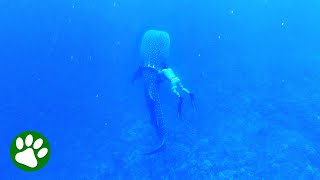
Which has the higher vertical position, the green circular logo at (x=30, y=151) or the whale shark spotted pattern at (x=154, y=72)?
the whale shark spotted pattern at (x=154, y=72)

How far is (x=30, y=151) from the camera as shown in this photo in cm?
518

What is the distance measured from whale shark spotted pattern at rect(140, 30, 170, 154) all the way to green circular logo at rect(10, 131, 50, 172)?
4.03m

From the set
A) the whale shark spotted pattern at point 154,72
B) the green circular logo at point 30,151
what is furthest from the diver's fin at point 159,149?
the green circular logo at point 30,151

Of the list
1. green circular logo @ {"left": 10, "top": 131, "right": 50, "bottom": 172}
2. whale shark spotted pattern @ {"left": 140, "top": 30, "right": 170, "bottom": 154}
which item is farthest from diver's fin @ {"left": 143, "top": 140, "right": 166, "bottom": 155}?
green circular logo @ {"left": 10, "top": 131, "right": 50, "bottom": 172}

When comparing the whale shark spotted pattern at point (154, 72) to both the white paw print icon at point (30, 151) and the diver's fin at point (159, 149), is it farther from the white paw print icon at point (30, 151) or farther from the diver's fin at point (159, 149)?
the white paw print icon at point (30, 151)

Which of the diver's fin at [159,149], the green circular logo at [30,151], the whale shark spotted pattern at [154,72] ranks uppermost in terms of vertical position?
the whale shark spotted pattern at [154,72]

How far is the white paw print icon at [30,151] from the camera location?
5.14 m

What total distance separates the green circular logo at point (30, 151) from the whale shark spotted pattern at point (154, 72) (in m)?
4.03

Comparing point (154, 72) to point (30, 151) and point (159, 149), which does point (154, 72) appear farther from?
point (30, 151)

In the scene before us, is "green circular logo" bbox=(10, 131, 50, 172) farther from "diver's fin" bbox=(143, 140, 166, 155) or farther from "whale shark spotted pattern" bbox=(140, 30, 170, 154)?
"diver's fin" bbox=(143, 140, 166, 155)

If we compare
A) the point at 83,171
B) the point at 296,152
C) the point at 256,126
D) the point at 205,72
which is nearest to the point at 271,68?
the point at 205,72

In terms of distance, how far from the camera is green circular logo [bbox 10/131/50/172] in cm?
514

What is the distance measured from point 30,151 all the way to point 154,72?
4650mm

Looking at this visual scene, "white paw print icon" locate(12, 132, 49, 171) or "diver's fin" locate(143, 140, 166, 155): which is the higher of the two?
"diver's fin" locate(143, 140, 166, 155)
